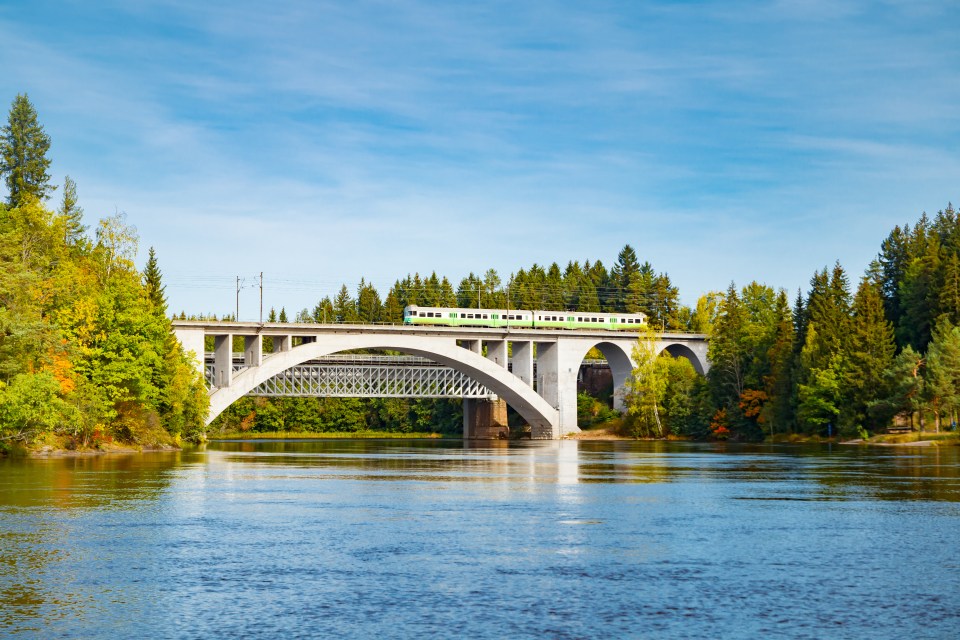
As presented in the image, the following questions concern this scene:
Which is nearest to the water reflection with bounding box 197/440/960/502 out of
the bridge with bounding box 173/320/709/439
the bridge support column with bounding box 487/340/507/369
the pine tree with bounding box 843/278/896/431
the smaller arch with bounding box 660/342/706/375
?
the pine tree with bounding box 843/278/896/431

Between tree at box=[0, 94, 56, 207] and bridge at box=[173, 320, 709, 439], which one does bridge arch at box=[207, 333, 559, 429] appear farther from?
tree at box=[0, 94, 56, 207]

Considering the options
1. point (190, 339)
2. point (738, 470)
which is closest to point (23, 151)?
point (190, 339)

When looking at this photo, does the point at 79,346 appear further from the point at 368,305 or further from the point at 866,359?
the point at 368,305

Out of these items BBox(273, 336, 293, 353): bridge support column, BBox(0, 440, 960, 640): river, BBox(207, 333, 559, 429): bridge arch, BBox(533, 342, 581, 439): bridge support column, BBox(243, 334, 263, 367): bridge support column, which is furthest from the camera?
BBox(533, 342, 581, 439): bridge support column

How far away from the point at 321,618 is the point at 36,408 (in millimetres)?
40238

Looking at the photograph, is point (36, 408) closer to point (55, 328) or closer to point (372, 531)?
point (55, 328)

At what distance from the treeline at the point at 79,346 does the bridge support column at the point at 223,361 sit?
15.7 m

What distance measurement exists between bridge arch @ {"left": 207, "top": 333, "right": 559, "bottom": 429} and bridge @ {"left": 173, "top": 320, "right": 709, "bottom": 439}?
0.09m

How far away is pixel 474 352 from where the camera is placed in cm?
11506

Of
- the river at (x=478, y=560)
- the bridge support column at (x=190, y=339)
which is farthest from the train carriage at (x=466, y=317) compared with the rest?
the river at (x=478, y=560)

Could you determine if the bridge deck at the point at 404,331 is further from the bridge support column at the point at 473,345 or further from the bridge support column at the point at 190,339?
the bridge support column at the point at 473,345

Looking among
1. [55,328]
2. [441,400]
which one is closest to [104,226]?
[55,328]

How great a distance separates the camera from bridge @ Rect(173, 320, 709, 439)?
101 metres

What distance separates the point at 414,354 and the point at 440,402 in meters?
44.1
